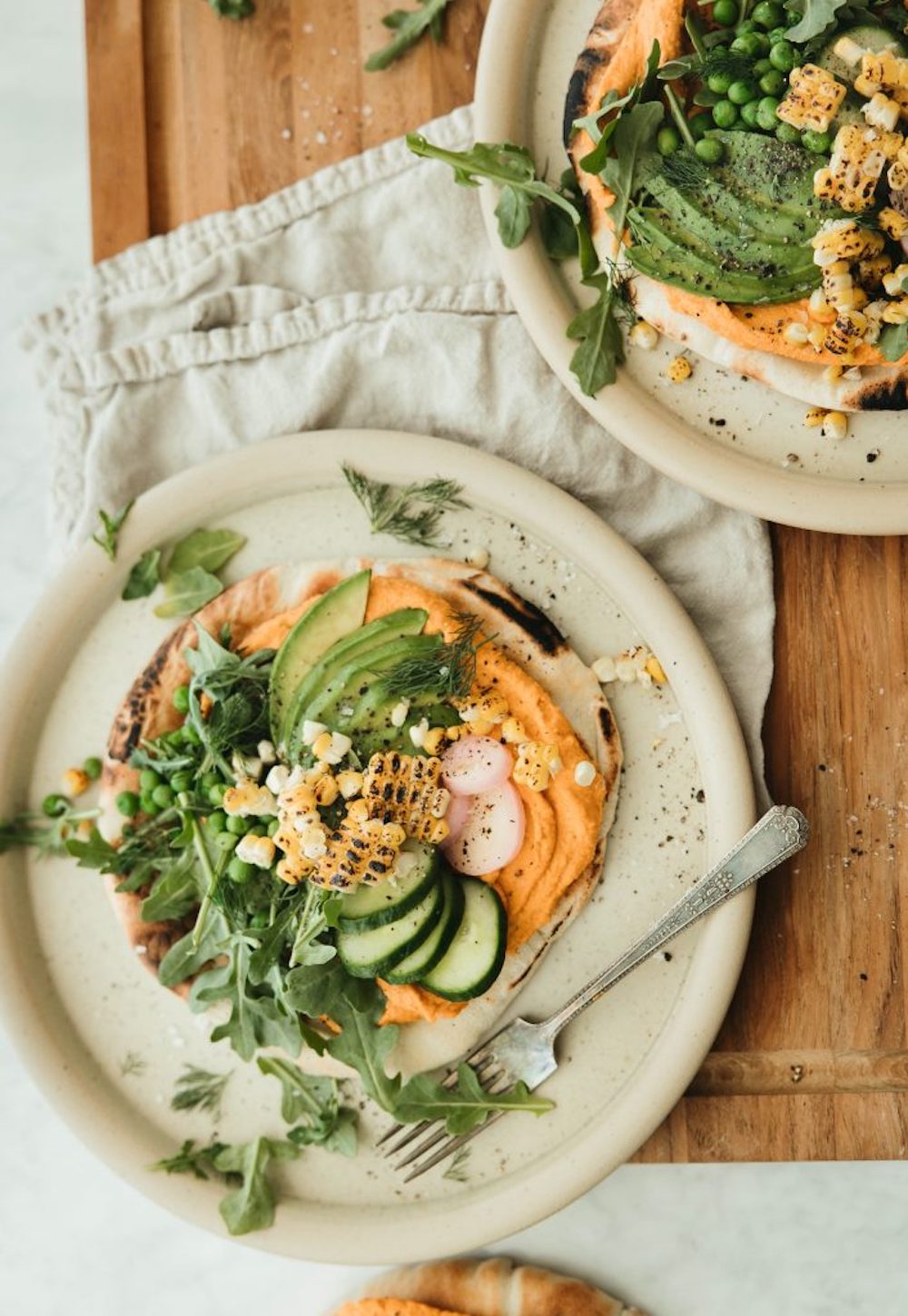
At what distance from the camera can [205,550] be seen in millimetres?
3213

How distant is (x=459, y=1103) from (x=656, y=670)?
1.18 m

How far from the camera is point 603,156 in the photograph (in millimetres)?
2773

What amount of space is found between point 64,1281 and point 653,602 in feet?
9.30

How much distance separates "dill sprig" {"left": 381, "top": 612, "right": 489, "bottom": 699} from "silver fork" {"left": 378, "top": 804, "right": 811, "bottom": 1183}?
2.48ft

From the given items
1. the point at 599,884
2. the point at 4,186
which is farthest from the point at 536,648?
the point at 4,186

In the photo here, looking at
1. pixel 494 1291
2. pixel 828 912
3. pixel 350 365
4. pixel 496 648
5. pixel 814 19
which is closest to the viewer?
pixel 814 19

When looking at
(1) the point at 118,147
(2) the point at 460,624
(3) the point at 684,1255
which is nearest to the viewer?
(2) the point at 460,624

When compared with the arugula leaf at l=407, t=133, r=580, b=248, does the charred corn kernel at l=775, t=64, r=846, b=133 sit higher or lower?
higher

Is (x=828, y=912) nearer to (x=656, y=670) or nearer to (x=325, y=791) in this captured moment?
(x=656, y=670)

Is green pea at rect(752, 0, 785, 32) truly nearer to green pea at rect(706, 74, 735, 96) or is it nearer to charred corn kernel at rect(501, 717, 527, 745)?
green pea at rect(706, 74, 735, 96)

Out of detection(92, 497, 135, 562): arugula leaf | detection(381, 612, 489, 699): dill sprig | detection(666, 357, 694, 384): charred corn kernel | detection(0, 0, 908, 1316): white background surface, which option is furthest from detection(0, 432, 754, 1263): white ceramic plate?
detection(0, 0, 908, 1316): white background surface

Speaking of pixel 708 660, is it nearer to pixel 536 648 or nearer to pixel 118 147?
pixel 536 648

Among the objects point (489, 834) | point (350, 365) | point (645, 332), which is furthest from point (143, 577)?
point (645, 332)

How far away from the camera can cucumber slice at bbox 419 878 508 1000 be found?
287cm
